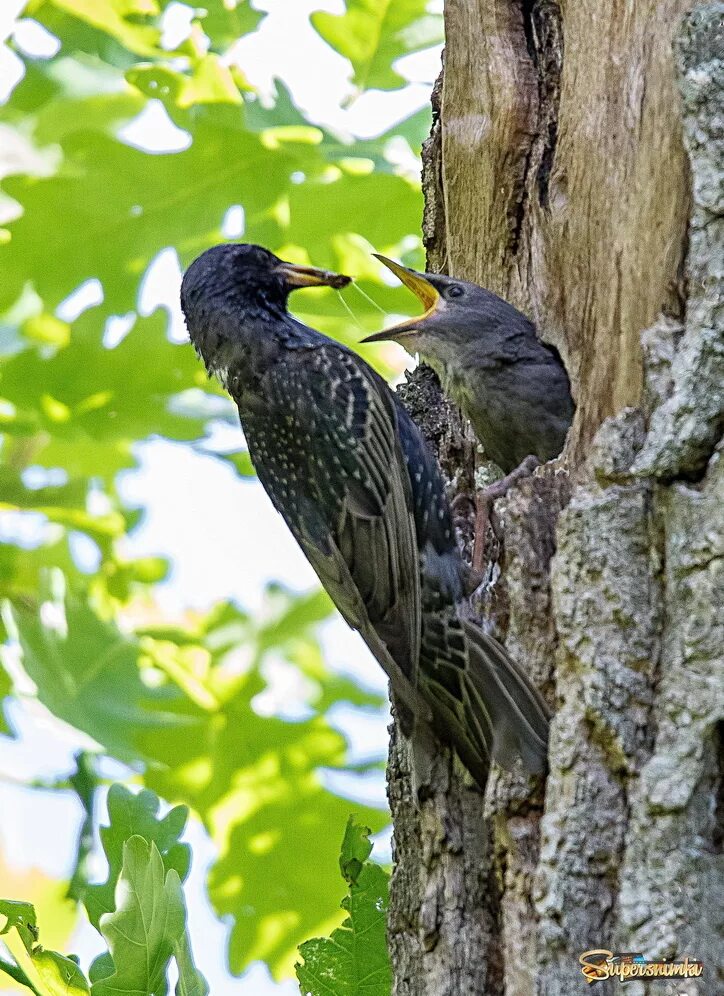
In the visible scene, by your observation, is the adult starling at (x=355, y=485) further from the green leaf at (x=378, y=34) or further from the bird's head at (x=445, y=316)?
the green leaf at (x=378, y=34)

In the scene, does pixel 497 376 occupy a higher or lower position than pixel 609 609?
higher

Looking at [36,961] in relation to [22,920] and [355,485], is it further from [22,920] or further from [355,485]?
[355,485]

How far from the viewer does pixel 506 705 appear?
8.32 feet

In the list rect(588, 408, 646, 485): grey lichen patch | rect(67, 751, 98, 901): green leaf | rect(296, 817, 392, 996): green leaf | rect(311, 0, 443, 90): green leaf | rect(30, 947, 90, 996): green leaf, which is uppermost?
rect(311, 0, 443, 90): green leaf

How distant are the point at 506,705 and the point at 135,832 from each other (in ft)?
2.64

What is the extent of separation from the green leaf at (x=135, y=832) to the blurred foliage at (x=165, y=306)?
1.47 metres

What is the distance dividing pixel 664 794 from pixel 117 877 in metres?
1.13

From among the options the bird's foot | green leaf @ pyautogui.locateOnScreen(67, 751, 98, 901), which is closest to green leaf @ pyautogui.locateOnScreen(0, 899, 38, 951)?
green leaf @ pyautogui.locateOnScreen(67, 751, 98, 901)

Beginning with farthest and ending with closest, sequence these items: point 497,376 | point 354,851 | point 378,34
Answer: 1. point 378,34
2. point 497,376
3. point 354,851

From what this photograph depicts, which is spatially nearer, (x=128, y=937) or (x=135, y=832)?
(x=128, y=937)

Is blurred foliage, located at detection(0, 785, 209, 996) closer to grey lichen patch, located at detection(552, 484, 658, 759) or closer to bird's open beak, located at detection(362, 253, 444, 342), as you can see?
grey lichen patch, located at detection(552, 484, 658, 759)

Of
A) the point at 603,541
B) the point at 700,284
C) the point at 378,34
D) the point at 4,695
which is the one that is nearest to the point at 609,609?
the point at 603,541

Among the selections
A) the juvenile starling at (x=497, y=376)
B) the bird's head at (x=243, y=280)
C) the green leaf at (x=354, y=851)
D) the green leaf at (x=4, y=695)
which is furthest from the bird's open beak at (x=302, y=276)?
the green leaf at (x=4, y=695)

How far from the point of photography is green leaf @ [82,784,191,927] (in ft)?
8.53
